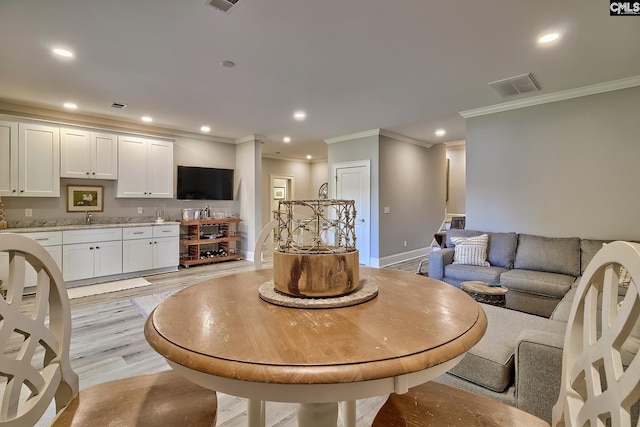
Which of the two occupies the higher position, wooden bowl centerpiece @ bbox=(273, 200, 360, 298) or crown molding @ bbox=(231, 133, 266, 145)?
crown molding @ bbox=(231, 133, 266, 145)

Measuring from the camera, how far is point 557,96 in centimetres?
374

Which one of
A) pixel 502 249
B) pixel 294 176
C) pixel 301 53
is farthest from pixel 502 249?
pixel 294 176

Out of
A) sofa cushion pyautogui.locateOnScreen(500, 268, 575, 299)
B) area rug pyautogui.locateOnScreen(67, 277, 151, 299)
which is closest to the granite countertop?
area rug pyautogui.locateOnScreen(67, 277, 151, 299)

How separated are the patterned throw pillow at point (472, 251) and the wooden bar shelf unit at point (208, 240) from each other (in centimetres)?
423

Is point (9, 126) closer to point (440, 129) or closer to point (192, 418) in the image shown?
point (192, 418)

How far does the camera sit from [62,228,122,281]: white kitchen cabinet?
4.17 metres

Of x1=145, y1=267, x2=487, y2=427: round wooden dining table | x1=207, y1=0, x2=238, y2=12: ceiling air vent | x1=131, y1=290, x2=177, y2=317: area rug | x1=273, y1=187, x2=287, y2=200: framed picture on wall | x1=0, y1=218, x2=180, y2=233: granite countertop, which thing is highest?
x1=207, y1=0, x2=238, y2=12: ceiling air vent

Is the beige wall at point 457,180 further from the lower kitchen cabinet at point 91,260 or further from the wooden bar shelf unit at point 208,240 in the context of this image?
the lower kitchen cabinet at point 91,260

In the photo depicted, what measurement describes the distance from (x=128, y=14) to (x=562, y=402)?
10.4 ft

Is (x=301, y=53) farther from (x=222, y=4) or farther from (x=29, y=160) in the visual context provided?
(x=29, y=160)

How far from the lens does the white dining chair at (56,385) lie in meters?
0.85

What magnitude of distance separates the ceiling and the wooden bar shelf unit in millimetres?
2226

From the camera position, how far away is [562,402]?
0.89 metres

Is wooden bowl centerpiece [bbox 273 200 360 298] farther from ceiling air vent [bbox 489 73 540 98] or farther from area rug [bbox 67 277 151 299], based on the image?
area rug [bbox 67 277 151 299]
